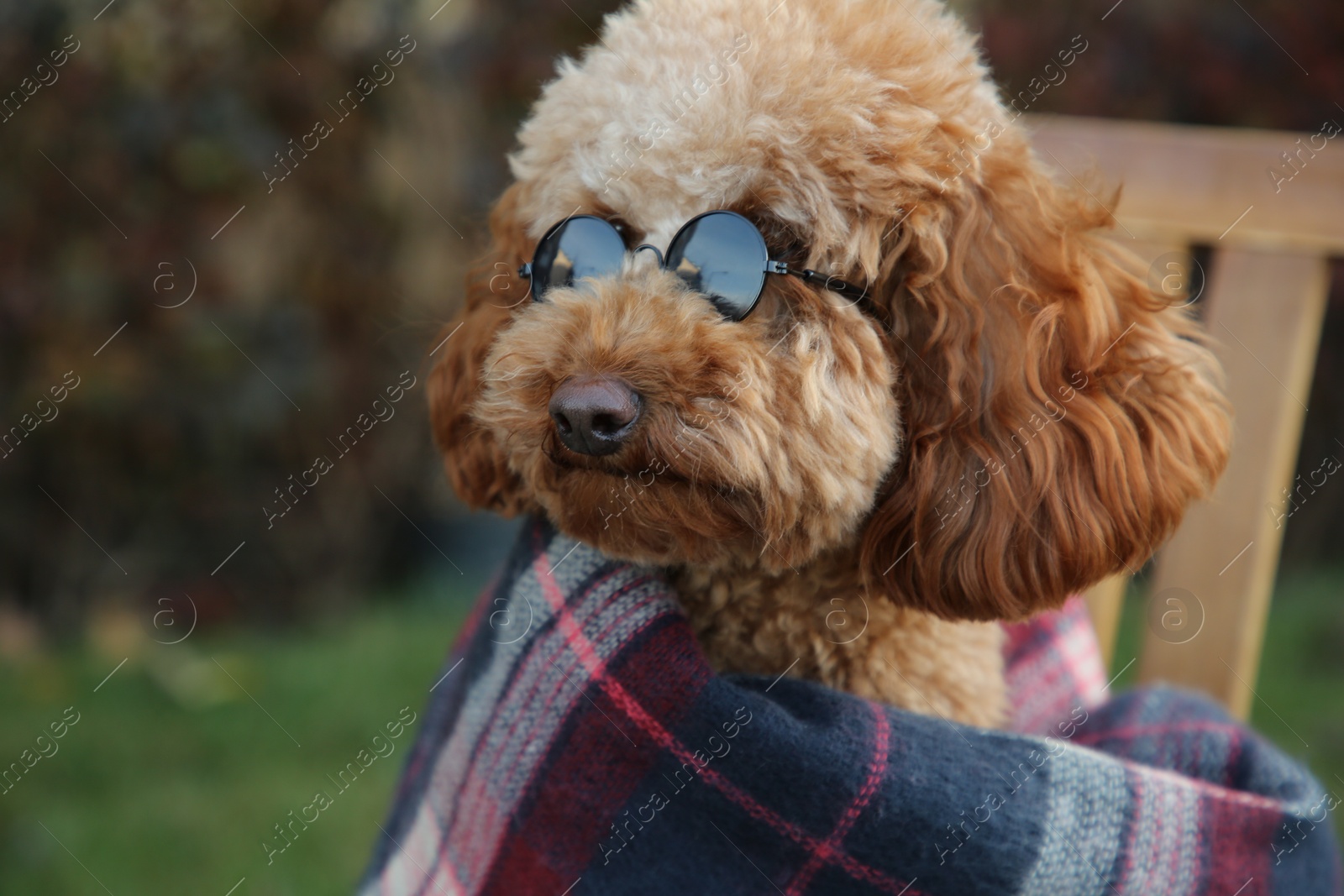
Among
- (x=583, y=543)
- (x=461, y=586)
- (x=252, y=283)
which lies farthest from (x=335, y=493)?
(x=583, y=543)

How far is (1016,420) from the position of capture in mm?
1233

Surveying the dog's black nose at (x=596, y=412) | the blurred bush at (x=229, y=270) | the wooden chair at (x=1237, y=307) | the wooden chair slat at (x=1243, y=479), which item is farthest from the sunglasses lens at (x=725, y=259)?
the blurred bush at (x=229, y=270)

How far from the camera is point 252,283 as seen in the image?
3.26m

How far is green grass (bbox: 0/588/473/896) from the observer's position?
2496mm

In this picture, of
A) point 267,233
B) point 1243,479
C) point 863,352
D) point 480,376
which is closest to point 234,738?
point 267,233

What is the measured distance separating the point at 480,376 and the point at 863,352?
0.52 m

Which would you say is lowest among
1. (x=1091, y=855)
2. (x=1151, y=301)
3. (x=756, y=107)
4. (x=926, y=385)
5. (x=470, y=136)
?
(x=1091, y=855)

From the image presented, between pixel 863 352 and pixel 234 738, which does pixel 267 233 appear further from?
pixel 863 352

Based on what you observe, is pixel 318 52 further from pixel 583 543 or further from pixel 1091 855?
pixel 1091 855

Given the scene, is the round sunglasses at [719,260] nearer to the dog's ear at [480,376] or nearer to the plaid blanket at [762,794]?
the dog's ear at [480,376]

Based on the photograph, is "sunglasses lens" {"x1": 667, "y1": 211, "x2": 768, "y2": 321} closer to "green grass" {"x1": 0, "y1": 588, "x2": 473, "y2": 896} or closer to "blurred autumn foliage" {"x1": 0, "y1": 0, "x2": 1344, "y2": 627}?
"blurred autumn foliage" {"x1": 0, "y1": 0, "x2": 1344, "y2": 627}

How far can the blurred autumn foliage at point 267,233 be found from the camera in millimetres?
3045

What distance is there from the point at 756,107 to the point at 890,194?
0.60ft

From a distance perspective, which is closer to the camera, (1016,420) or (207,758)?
(1016,420)
